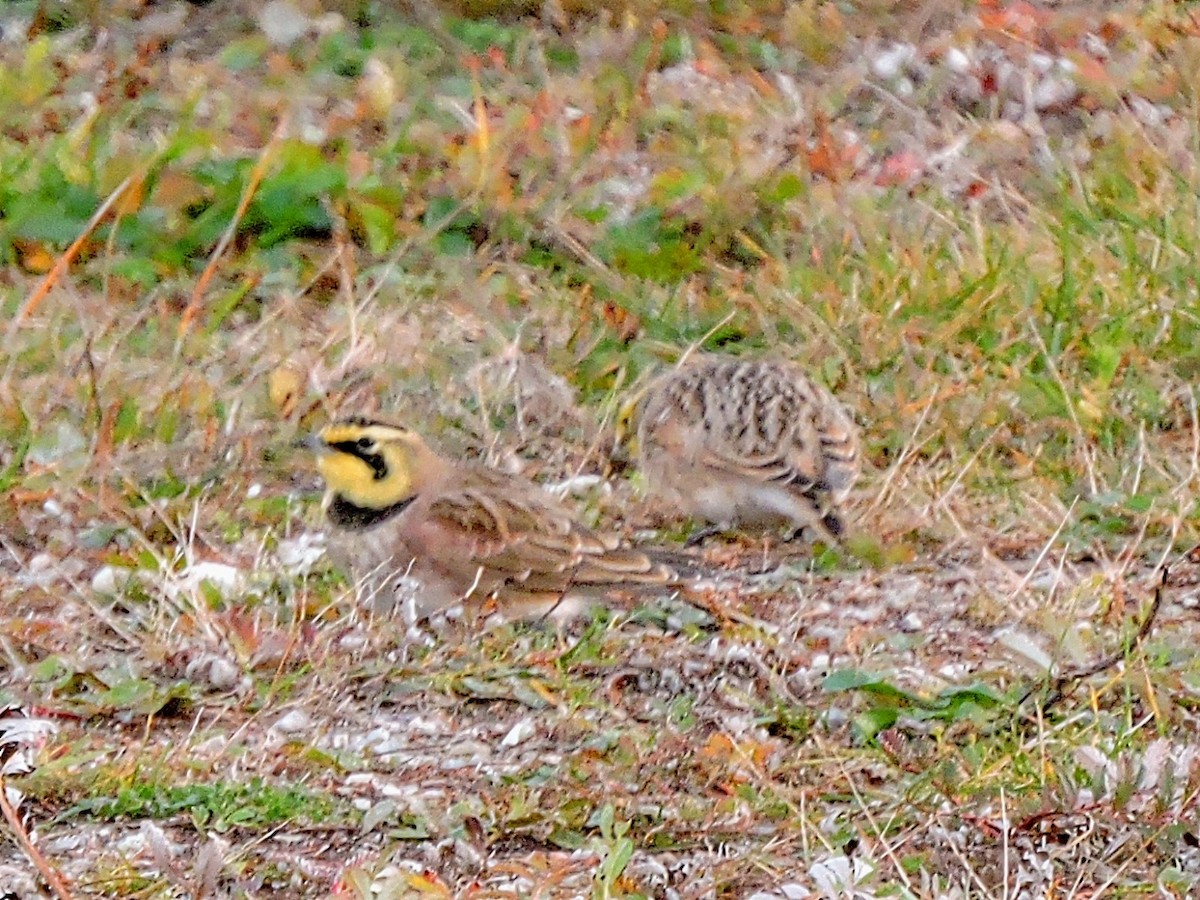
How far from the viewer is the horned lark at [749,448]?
20.4 feet

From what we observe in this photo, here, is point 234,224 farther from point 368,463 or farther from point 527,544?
point 527,544

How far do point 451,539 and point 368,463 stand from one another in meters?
0.33

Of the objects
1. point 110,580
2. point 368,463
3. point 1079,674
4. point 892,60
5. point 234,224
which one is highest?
point 1079,674

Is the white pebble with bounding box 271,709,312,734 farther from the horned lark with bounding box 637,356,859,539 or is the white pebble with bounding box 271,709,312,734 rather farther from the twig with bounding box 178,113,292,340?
the twig with bounding box 178,113,292,340

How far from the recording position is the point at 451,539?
18.7 ft

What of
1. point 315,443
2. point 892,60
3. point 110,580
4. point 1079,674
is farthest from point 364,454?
point 892,60

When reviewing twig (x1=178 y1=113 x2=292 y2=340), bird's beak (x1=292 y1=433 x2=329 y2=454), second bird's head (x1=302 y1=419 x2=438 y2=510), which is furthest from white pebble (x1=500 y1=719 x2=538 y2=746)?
twig (x1=178 y1=113 x2=292 y2=340)

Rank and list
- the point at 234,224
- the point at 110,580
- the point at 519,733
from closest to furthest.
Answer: the point at 519,733 < the point at 110,580 < the point at 234,224

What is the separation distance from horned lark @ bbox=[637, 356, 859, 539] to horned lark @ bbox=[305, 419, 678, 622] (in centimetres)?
68

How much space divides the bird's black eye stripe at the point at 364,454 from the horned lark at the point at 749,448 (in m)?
1.03

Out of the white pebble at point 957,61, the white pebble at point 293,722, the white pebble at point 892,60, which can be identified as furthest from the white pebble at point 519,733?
the white pebble at point 957,61

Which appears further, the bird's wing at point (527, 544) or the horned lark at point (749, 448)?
the horned lark at point (749, 448)

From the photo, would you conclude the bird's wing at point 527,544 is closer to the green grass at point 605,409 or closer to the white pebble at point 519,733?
the green grass at point 605,409

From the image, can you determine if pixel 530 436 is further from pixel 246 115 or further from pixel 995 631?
pixel 246 115
